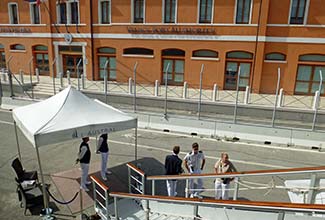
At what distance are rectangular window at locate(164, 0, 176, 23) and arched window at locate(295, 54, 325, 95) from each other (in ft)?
32.6

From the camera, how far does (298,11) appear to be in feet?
59.5

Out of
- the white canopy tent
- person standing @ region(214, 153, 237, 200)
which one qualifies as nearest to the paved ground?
person standing @ region(214, 153, 237, 200)

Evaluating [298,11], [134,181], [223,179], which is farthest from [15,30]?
[223,179]

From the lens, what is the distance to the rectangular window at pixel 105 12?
2236 cm

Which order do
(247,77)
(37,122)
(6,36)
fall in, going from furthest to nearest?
(6,36) → (247,77) → (37,122)

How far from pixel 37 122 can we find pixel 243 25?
16.4m

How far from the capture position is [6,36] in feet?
86.9

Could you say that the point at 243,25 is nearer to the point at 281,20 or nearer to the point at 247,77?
the point at 281,20

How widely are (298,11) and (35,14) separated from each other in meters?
23.0

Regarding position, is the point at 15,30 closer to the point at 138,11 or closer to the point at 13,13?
the point at 13,13

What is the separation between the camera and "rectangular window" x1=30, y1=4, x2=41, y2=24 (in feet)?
81.6

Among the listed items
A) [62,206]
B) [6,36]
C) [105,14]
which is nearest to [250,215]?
[62,206]

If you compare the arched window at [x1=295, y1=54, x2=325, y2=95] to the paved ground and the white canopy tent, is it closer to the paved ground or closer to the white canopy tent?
the paved ground

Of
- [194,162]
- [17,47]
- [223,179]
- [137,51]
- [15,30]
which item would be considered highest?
[15,30]
